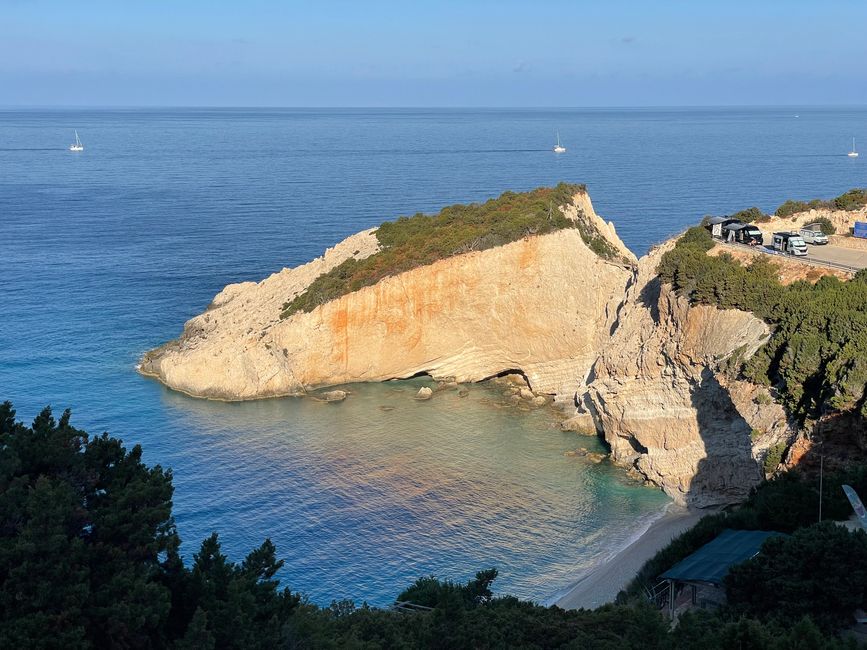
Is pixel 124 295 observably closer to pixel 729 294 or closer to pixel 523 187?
pixel 729 294

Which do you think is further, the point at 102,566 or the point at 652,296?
the point at 652,296

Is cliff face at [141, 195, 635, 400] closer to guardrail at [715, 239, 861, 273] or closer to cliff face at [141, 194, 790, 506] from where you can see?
cliff face at [141, 194, 790, 506]

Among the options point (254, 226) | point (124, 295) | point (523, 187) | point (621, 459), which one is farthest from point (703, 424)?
point (523, 187)

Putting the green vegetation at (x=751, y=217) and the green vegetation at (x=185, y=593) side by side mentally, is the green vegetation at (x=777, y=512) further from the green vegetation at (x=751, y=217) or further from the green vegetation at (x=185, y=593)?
the green vegetation at (x=751, y=217)

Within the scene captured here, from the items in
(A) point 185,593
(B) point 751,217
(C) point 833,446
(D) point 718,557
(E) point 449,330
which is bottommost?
(D) point 718,557

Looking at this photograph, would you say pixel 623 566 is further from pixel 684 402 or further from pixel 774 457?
pixel 684 402

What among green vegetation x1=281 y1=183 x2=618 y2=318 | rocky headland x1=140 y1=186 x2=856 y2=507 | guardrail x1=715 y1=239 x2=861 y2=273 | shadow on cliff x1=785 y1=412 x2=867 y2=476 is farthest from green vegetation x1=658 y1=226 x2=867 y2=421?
green vegetation x1=281 y1=183 x2=618 y2=318

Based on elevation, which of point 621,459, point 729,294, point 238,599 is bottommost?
point 621,459

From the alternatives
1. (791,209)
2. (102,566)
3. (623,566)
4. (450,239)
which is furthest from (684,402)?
(102,566)
